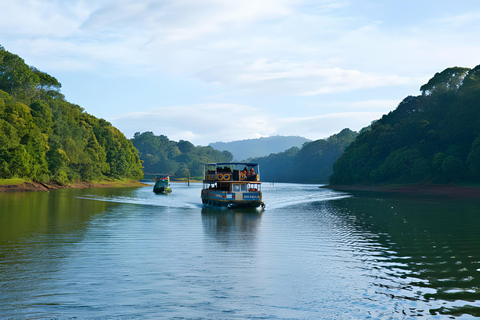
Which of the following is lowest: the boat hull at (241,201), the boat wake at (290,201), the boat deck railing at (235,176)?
the boat wake at (290,201)

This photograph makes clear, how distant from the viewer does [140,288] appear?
17.0 meters

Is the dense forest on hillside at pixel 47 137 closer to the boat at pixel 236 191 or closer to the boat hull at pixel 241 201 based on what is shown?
the boat at pixel 236 191

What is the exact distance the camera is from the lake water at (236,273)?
48.3 ft

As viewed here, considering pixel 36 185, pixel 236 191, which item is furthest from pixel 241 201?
pixel 36 185

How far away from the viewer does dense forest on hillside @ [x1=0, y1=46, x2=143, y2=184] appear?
97625 millimetres

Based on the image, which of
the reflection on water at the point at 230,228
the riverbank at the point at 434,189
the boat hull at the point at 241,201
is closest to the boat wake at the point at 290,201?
the boat hull at the point at 241,201

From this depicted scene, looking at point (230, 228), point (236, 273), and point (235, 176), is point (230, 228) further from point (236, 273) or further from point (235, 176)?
point (235, 176)

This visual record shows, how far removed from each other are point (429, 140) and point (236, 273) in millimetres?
123003

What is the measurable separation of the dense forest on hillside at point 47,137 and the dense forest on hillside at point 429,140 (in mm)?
93321

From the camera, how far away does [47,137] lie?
116 meters

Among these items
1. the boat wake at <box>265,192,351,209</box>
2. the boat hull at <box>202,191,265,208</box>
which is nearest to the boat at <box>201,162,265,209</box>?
the boat hull at <box>202,191,265,208</box>

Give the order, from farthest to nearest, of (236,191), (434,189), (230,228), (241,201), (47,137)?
1. (47,137)
2. (434,189)
3. (236,191)
4. (241,201)
5. (230,228)

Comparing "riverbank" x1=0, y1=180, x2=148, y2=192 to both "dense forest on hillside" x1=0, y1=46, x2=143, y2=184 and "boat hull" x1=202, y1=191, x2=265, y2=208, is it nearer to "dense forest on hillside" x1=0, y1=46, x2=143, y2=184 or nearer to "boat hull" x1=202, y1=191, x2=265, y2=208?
"dense forest on hillside" x1=0, y1=46, x2=143, y2=184

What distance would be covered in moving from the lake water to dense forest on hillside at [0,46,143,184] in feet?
222
